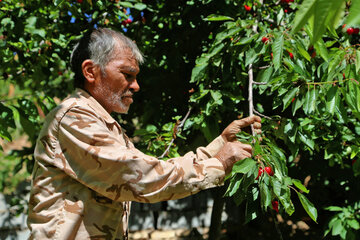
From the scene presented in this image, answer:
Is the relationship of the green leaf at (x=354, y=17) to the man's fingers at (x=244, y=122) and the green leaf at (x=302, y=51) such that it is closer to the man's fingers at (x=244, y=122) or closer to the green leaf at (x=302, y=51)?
the man's fingers at (x=244, y=122)

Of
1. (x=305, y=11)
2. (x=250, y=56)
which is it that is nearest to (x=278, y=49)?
(x=250, y=56)

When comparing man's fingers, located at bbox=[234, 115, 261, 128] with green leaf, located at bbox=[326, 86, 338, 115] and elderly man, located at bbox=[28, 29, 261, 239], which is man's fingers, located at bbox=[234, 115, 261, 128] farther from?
green leaf, located at bbox=[326, 86, 338, 115]

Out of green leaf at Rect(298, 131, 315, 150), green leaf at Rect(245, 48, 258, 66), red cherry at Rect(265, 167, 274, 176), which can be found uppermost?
green leaf at Rect(245, 48, 258, 66)

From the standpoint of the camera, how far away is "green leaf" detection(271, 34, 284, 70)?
6.14ft

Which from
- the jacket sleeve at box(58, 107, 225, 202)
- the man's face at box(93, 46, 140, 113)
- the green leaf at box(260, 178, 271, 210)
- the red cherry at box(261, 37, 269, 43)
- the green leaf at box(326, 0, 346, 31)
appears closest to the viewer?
the green leaf at box(326, 0, 346, 31)

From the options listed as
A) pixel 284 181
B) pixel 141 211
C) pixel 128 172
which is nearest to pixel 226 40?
pixel 284 181

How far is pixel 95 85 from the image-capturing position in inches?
70.6

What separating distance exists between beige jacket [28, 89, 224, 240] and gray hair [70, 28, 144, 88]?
23 cm

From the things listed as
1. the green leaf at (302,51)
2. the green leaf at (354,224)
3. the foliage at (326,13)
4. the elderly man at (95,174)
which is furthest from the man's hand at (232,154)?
the green leaf at (354,224)

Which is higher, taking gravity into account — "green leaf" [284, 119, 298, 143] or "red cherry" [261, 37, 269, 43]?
"red cherry" [261, 37, 269, 43]

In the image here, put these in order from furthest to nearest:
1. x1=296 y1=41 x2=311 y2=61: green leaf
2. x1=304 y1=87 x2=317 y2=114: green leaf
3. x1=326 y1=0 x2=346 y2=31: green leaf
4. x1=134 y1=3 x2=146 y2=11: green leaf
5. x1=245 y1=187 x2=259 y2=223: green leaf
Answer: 1. x1=134 y1=3 x2=146 y2=11: green leaf
2. x1=296 y1=41 x2=311 y2=61: green leaf
3. x1=304 y1=87 x2=317 y2=114: green leaf
4. x1=245 y1=187 x2=259 y2=223: green leaf
5. x1=326 y1=0 x2=346 y2=31: green leaf

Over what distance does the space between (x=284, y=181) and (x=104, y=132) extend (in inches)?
28.3

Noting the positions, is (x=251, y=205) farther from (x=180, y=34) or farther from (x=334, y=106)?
(x=180, y=34)

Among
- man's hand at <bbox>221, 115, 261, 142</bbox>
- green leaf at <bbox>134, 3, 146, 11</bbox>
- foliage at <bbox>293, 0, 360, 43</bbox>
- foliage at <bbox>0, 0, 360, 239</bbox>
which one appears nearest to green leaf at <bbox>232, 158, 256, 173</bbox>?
foliage at <bbox>0, 0, 360, 239</bbox>
